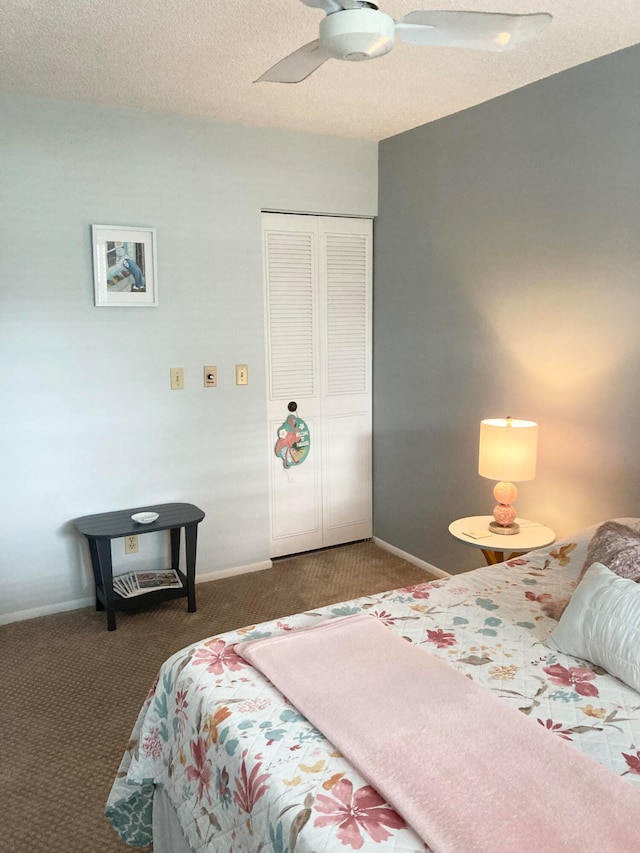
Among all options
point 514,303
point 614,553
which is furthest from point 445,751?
point 514,303

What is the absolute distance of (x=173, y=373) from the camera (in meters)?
3.48

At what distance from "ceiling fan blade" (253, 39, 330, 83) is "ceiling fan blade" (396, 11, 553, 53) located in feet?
0.73

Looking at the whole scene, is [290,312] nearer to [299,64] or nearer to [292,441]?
[292,441]

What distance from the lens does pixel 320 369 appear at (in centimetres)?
399

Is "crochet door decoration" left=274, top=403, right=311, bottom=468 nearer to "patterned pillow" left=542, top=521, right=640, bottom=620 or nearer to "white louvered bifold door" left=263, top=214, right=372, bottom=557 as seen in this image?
"white louvered bifold door" left=263, top=214, right=372, bottom=557

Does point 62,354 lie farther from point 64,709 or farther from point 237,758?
point 237,758

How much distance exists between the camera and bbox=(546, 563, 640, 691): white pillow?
164cm

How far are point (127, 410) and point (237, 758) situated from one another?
2.28m

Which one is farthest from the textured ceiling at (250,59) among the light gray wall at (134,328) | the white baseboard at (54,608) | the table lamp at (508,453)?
the white baseboard at (54,608)

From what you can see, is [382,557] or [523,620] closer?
[523,620]

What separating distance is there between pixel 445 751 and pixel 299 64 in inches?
70.7

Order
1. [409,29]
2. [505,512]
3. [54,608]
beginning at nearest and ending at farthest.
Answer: [409,29] < [505,512] < [54,608]

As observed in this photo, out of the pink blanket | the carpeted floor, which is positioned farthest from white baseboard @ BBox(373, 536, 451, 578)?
the pink blanket

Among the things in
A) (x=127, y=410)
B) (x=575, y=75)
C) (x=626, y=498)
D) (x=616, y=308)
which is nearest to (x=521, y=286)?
(x=616, y=308)
